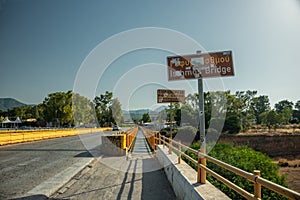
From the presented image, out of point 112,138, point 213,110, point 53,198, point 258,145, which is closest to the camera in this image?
point 53,198

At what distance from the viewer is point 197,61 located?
6.39 m

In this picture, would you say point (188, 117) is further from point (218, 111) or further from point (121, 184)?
point (121, 184)

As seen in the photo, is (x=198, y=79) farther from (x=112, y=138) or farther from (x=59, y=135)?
(x=59, y=135)

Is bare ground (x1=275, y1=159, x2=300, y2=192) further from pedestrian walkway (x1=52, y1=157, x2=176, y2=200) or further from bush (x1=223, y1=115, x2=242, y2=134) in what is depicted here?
pedestrian walkway (x1=52, y1=157, x2=176, y2=200)

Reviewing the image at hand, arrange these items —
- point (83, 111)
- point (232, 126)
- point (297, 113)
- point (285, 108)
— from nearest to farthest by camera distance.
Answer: point (232, 126), point (285, 108), point (83, 111), point (297, 113)

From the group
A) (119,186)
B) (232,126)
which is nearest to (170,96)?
(119,186)

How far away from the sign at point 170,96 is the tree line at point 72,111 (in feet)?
193

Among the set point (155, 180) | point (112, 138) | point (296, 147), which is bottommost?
point (296, 147)

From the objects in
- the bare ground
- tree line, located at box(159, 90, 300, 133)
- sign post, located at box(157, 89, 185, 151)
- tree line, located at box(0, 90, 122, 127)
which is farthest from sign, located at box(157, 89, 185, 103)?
tree line, located at box(0, 90, 122, 127)

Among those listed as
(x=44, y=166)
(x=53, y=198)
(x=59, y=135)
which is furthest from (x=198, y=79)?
(x=59, y=135)

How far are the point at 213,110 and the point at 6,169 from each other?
4017cm

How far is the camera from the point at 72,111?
69.4 m

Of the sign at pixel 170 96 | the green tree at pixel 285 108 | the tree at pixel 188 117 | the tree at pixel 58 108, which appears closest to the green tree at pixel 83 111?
the tree at pixel 58 108

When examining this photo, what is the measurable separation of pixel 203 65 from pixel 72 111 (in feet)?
221
